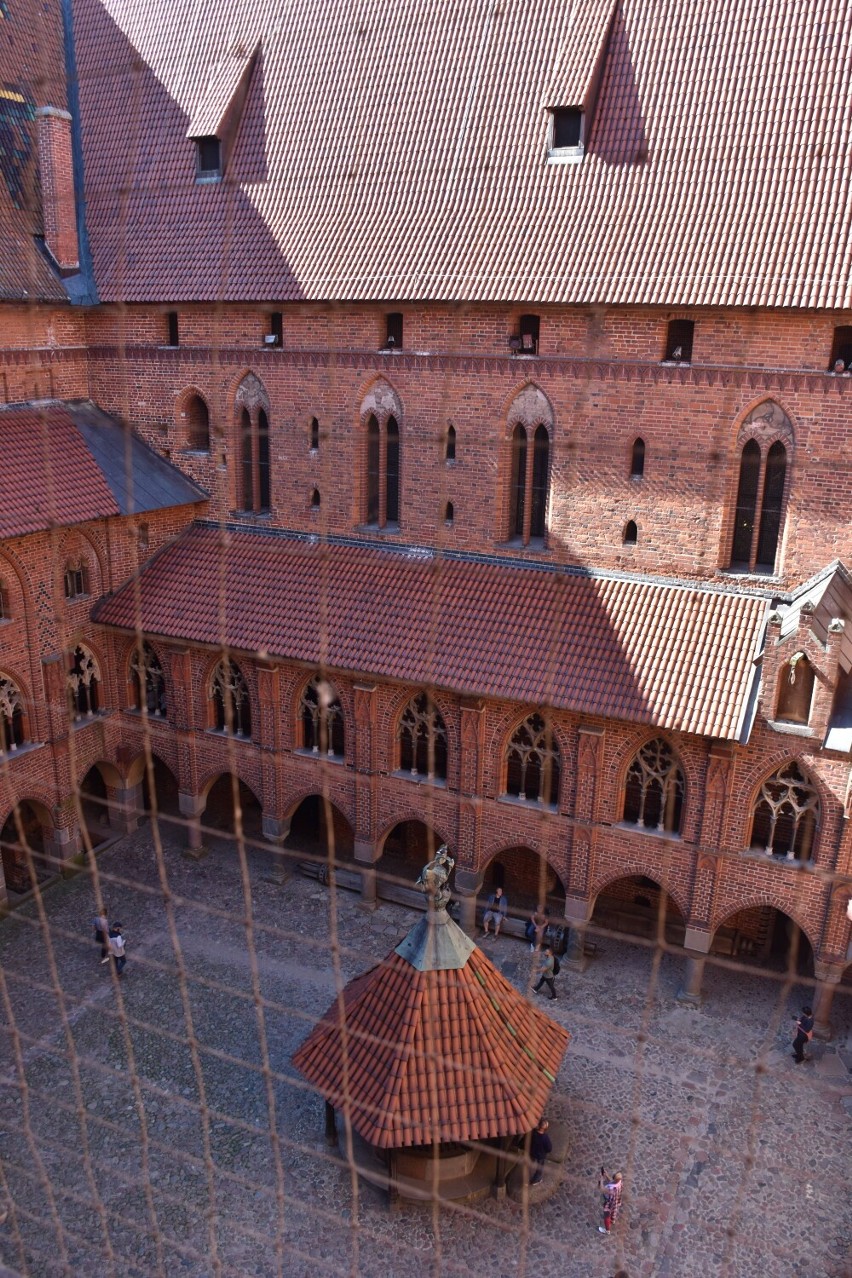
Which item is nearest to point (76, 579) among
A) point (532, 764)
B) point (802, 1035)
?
point (532, 764)

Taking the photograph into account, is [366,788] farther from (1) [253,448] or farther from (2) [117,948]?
(1) [253,448]

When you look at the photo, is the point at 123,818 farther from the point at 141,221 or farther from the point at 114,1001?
the point at 141,221

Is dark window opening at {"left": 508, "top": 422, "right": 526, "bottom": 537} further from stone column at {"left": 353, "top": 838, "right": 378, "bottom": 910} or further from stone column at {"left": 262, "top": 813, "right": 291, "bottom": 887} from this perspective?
stone column at {"left": 262, "top": 813, "right": 291, "bottom": 887}

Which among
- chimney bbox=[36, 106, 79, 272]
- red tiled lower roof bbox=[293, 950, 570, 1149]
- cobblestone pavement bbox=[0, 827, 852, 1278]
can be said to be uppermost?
chimney bbox=[36, 106, 79, 272]

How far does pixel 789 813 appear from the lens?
1050cm

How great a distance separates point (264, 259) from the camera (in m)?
12.8

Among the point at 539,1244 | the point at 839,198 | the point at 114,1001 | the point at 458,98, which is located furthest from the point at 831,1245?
the point at 458,98

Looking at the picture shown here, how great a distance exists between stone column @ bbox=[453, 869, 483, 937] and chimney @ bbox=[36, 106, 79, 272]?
27.4 ft

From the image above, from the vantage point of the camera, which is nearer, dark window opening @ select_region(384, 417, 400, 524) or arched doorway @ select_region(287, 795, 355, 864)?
dark window opening @ select_region(384, 417, 400, 524)

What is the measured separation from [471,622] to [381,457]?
2.35 meters

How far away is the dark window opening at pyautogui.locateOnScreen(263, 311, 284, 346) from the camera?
12766 mm

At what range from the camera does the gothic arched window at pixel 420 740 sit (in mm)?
11891

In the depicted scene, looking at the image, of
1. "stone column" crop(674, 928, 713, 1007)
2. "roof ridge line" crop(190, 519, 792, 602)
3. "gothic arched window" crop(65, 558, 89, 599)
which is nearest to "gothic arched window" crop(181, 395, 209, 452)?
"roof ridge line" crop(190, 519, 792, 602)

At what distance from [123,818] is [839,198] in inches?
400
